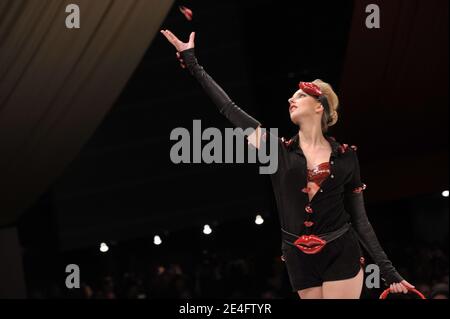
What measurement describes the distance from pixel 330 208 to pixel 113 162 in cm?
378

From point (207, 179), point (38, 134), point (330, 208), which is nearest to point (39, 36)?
point (38, 134)

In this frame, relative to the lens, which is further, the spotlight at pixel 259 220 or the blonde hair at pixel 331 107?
the spotlight at pixel 259 220

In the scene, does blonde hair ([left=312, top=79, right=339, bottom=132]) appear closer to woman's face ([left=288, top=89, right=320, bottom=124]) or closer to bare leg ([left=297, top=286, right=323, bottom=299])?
woman's face ([left=288, top=89, right=320, bottom=124])

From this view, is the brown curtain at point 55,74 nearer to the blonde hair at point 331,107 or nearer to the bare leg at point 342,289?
the blonde hair at point 331,107

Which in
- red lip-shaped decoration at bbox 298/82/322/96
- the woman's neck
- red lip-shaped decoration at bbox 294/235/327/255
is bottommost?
red lip-shaped decoration at bbox 294/235/327/255

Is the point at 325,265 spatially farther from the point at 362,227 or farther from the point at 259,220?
the point at 259,220

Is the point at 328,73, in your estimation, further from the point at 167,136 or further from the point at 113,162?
the point at 113,162

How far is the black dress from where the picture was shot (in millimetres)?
3018

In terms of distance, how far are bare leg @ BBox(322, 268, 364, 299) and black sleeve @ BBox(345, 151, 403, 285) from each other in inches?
6.9

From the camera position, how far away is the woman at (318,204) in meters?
3.01

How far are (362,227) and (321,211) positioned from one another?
20cm

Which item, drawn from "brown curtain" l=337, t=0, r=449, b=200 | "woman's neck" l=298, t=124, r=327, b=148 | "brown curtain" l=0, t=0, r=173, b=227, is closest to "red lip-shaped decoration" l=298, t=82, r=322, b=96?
"woman's neck" l=298, t=124, r=327, b=148

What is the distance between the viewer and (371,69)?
18.3 ft

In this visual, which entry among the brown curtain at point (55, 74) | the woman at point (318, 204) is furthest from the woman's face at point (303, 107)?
the brown curtain at point (55, 74)
